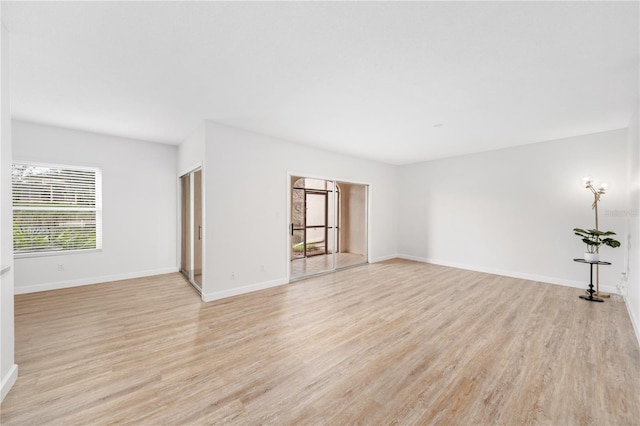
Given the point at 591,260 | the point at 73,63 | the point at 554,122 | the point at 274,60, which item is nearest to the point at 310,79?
the point at 274,60

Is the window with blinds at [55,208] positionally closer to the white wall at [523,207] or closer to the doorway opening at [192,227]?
the doorway opening at [192,227]

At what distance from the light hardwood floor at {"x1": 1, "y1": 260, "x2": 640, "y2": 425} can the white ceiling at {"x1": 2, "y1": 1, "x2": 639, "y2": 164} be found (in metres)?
2.69

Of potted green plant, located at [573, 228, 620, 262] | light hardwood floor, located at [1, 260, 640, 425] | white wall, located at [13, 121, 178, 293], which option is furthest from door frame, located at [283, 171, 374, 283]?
potted green plant, located at [573, 228, 620, 262]

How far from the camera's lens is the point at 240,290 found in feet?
13.4

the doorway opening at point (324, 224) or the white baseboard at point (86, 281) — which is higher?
the doorway opening at point (324, 224)

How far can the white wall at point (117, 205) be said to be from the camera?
4.11 m

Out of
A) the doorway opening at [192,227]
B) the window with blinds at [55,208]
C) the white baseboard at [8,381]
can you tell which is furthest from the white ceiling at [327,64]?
the white baseboard at [8,381]

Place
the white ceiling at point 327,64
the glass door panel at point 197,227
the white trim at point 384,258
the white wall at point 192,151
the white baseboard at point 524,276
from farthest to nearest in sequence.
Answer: the white trim at point 384,258
the white baseboard at point 524,276
the glass door panel at point 197,227
the white wall at point 192,151
the white ceiling at point 327,64

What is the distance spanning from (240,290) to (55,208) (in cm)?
343

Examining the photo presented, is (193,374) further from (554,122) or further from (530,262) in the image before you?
(530,262)

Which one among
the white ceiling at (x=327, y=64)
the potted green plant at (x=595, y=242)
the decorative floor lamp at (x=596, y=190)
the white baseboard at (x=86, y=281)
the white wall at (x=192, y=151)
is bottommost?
the white baseboard at (x=86, y=281)

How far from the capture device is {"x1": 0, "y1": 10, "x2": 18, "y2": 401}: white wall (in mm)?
1823

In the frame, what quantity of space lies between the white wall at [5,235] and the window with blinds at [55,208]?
3037mm

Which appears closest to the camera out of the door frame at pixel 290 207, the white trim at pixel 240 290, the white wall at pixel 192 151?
the white trim at pixel 240 290
